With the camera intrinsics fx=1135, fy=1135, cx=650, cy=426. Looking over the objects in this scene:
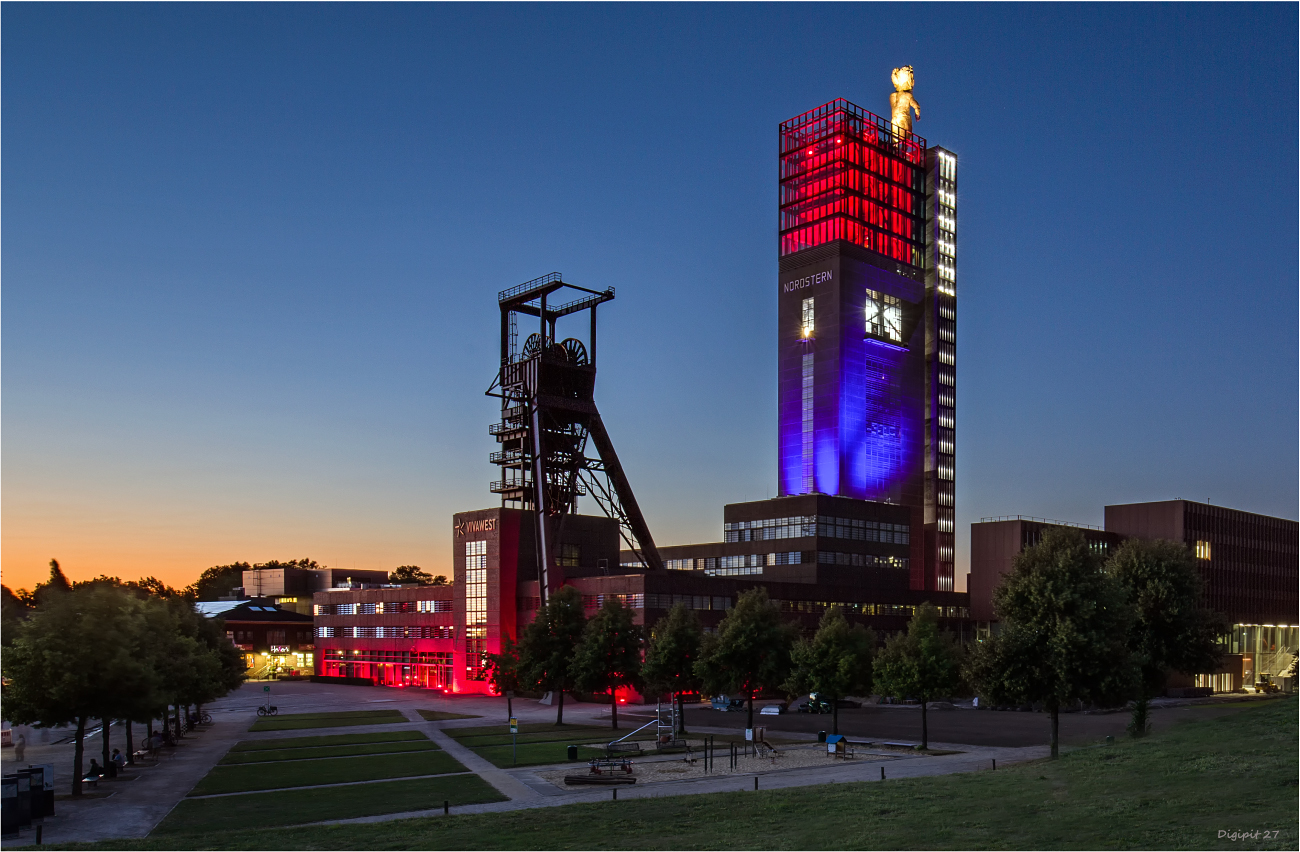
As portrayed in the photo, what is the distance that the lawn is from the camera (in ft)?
264

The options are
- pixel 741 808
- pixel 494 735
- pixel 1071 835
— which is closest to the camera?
pixel 1071 835

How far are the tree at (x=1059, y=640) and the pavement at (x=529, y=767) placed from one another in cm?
416

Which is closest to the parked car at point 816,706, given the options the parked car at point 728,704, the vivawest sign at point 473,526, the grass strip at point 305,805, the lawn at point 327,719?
the parked car at point 728,704

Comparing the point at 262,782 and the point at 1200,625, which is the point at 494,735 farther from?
the point at 1200,625

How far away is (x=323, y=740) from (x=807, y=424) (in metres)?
106

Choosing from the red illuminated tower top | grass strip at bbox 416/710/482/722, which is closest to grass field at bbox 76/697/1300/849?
grass strip at bbox 416/710/482/722

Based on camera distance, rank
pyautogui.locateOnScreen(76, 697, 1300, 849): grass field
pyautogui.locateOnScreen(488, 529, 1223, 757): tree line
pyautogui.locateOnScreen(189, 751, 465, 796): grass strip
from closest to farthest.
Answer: pyautogui.locateOnScreen(76, 697, 1300, 849): grass field, pyautogui.locateOnScreen(189, 751, 465, 796): grass strip, pyautogui.locateOnScreen(488, 529, 1223, 757): tree line

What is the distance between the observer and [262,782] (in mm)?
49000

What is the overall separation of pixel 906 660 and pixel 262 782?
3282 cm

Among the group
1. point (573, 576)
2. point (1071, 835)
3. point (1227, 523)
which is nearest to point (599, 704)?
point (573, 576)

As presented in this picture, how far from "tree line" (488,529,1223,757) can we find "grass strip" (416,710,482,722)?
12.4ft

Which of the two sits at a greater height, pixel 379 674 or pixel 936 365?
pixel 936 365

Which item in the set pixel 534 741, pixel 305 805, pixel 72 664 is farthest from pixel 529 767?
pixel 72 664

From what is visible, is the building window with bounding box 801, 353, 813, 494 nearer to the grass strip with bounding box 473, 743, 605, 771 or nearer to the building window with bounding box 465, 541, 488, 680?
the building window with bounding box 465, 541, 488, 680
